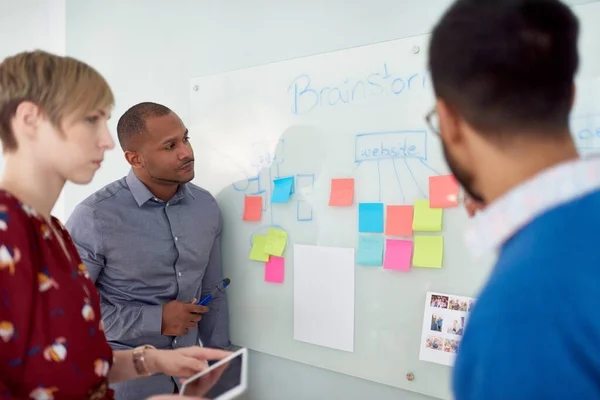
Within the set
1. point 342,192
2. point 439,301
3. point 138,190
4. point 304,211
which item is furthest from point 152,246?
point 439,301

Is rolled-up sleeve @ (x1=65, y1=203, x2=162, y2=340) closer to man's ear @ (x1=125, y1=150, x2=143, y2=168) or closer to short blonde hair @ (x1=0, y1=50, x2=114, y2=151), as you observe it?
man's ear @ (x1=125, y1=150, x2=143, y2=168)

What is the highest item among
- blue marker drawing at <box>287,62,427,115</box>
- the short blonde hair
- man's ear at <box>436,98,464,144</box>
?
blue marker drawing at <box>287,62,427,115</box>

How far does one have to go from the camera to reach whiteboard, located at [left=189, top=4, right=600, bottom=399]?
1345 millimetres

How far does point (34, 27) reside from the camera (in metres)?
2.47

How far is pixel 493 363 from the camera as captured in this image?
460mm

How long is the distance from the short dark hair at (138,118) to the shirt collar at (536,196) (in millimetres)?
1373

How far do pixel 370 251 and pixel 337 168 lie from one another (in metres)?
0.28

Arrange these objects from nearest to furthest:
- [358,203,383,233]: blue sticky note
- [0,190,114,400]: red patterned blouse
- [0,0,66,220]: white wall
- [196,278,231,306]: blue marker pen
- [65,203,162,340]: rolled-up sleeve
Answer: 1. [0,190,114,400]: red patterned blouse
2. [358,203,383,233]: blue sticky note
3. [65,203,162,340]: rolled-up sleeve
4. [196,278,231,306]: blue marker pen
5. [0,0,66,220]: white wall

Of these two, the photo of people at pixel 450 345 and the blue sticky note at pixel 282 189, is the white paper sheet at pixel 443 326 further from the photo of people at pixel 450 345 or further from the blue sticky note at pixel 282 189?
the blue sticky note at pixel 282 189

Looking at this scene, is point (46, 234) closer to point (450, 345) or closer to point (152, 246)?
point (152, 246)

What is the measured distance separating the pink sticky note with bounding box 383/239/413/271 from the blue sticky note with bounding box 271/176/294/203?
1.29 feet

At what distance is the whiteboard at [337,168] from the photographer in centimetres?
134

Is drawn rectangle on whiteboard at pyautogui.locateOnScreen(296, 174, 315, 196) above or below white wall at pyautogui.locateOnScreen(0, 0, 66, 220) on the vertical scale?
below

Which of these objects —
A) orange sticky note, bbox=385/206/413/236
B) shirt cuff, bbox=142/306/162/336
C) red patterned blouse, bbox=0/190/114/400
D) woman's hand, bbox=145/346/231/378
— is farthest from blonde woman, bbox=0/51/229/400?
orange sticky note, bbox=385/206/413/236
